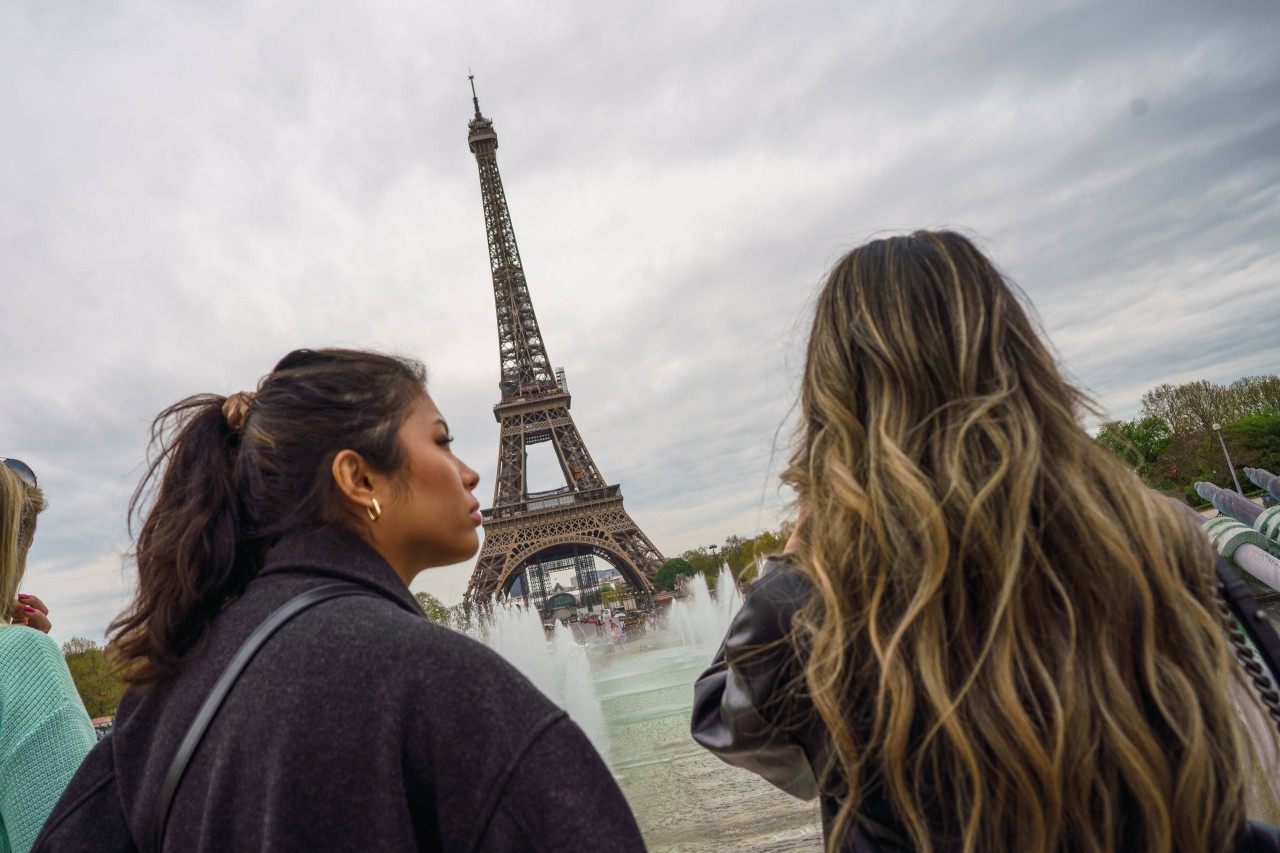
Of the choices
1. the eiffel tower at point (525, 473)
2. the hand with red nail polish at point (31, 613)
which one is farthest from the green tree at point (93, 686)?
the hand with red nail polish at point (31, 613)

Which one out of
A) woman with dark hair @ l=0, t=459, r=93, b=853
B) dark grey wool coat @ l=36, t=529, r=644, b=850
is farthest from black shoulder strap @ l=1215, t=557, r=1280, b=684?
woman with dark hair @ l=0, t=459, r=93, b=853

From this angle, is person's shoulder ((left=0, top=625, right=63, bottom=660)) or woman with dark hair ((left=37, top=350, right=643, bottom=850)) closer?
woman with dark hair ((left=37, top=350, right=643, bottom=850))

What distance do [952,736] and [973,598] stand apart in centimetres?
23

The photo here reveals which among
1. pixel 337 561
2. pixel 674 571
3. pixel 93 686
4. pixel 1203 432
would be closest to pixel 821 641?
pixel 337 561

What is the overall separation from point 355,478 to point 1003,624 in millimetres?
1127

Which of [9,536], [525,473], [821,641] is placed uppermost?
[525,473]

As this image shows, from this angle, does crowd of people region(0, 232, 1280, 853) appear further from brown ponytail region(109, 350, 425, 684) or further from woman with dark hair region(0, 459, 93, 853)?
woman with dark hair region(0, 459, 93, 853)

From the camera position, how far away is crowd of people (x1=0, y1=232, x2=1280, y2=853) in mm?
1251

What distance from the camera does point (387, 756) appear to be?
1235 millimetres

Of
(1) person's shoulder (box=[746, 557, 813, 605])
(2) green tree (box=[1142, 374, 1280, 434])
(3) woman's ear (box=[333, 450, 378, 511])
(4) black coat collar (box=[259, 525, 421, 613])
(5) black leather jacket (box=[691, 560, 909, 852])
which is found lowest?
(5) black leather jacket (box=[691, 560, 909, 852])

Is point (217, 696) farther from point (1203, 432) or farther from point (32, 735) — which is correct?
point (1203, 432)

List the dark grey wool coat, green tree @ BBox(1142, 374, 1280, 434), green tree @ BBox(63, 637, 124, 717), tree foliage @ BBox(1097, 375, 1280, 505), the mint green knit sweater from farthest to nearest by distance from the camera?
green tree @ BBox(1142, 374, 1280, 434) → tree foliage @ BBox(1097, 375, 1280, 505) → green tree @ BBox(63, 637, 124, 717) → the mint green knit sweater → the dark grey wool coat

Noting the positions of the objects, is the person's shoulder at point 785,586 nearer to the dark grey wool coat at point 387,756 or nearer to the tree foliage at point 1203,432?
the dark grey wool coat at point 387,756

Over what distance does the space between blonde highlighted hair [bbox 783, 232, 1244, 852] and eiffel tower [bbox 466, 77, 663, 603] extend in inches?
1450
